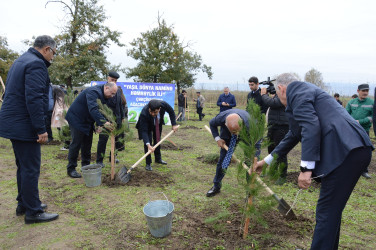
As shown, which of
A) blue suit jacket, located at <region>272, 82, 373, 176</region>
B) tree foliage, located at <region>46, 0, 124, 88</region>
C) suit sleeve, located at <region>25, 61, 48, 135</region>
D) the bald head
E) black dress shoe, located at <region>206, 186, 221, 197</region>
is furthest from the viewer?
tree foliage, located at <region>46, 0, 124, 88</region>

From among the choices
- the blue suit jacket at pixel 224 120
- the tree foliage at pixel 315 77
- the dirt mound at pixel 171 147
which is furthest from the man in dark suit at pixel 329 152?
the tree foliage at pixel 315 77

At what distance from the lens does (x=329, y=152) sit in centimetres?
209

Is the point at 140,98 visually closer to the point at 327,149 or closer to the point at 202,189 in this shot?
the point at 202,189

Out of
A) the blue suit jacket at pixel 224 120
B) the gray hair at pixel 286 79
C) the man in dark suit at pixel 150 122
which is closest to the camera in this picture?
the gray hair at pixel 286 79

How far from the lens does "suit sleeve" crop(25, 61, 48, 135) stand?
2.96m

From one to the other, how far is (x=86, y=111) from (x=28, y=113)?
1723 mm

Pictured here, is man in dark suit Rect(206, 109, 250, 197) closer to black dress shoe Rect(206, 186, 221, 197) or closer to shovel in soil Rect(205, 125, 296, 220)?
black dress shoe Rect(206, 186, 221, 197)

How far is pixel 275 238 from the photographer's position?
9.76 ft

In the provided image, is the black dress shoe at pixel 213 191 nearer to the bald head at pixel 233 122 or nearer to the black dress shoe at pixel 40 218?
the bald head at pixel 233 122

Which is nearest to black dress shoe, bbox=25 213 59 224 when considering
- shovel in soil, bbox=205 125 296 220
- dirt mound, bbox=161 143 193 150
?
shovel in soil, bbox=205 125 296 220

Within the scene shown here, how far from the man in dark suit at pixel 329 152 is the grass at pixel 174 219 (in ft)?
2.96

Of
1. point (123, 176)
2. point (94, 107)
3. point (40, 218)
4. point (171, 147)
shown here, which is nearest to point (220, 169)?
point (123, 176)

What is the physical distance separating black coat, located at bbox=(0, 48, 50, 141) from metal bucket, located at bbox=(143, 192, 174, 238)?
5.44 feet

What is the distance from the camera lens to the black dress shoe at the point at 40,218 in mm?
3225
